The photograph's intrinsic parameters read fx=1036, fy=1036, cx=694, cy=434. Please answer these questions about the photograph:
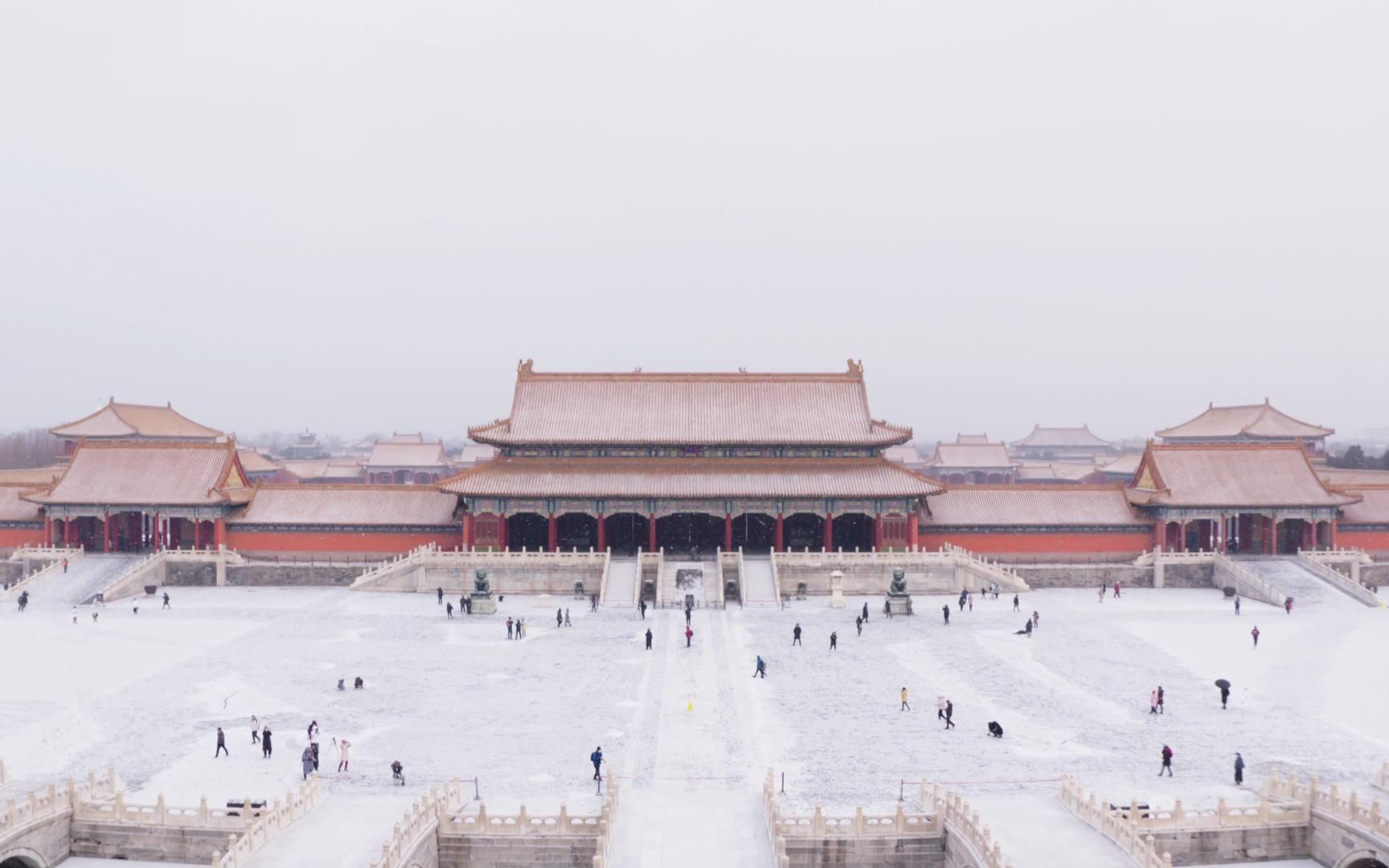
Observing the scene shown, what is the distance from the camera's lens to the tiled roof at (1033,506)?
59781mm

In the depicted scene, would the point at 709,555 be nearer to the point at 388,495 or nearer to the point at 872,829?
the point at 388,495

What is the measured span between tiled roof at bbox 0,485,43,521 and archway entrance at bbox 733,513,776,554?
40.8m

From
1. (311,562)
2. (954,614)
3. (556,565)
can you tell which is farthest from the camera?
(311,562)

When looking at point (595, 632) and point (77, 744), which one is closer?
point (77, 744)

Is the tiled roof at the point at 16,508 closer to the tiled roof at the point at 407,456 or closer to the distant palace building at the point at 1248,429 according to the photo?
the tiled roof at the point at 407,456

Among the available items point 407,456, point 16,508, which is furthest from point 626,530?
point 407,456

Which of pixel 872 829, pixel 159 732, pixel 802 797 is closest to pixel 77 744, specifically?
pixel 159 732

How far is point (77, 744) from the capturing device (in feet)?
95.9

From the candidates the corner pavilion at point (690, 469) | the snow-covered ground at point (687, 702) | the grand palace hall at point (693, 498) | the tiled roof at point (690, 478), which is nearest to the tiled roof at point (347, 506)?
the grand palace hall at point (693, 498)

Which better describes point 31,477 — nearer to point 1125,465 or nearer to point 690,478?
point 690,478

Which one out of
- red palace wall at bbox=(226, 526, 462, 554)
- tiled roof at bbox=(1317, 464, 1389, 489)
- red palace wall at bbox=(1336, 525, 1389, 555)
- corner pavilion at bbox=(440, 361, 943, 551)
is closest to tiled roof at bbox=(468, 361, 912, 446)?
corner pavilion at bbox=(440, 361, 943, 551)

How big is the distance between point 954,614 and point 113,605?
4131 centimetres

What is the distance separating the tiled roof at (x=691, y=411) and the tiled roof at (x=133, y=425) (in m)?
43.1

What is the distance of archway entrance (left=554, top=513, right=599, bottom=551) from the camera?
6159 cm
